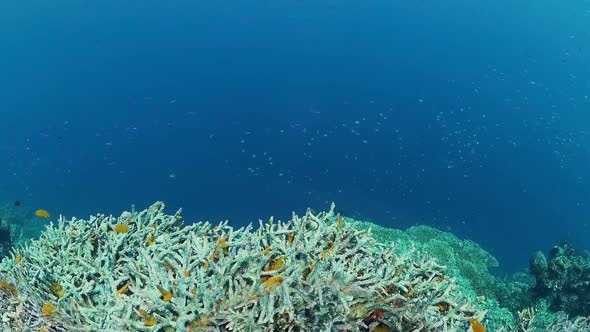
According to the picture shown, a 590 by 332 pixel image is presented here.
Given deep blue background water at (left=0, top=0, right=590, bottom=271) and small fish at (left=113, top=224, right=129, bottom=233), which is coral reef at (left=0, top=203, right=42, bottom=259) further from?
small fish at (left=113, top=224, right=129, bottom=233)

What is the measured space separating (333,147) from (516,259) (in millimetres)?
14989

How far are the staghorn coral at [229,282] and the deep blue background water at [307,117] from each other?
73.6 ft

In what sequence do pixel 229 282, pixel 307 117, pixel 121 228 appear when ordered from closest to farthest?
pixel 229 282 < pixel 121 228 < pixel 307 117

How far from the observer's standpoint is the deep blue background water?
32688 mm

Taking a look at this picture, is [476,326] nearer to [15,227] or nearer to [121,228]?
[121,228]

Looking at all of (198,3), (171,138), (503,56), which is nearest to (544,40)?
(503,56)

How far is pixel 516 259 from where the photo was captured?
2784 centimetres

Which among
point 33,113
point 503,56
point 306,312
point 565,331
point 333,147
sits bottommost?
point 33,113

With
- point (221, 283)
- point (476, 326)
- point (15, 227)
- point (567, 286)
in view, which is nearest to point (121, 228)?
point (221, 283)

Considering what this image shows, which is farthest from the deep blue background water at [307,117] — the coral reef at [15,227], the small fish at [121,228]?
the small fish at [121,228]

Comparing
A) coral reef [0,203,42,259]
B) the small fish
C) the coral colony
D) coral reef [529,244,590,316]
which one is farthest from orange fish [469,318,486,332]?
coral reef [0,203,42,259]

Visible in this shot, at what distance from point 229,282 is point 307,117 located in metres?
36.1

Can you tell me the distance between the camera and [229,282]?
11.6 ft

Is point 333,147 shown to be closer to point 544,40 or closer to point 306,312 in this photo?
point 306,312
